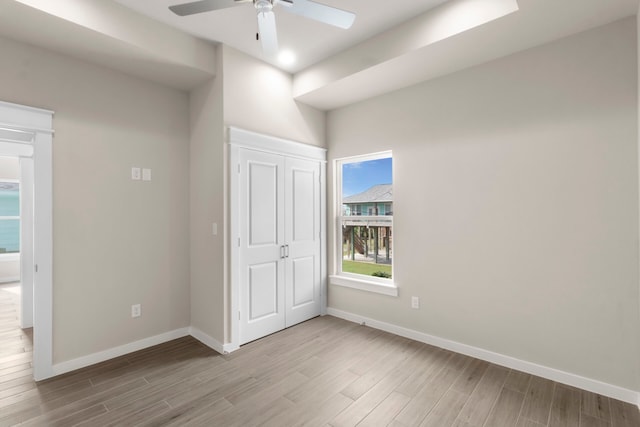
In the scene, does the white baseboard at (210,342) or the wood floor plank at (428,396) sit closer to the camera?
the wood floor plank at (428,396)

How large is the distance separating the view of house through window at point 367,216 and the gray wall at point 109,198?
1983 millimetres

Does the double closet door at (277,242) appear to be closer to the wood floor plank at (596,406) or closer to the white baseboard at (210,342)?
the white baseboard at (210,342)

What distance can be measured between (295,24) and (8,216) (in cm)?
722

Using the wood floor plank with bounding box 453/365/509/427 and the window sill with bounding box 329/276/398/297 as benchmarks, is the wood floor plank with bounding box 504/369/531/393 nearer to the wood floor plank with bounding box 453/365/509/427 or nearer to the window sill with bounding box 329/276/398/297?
the wood floor plank with bounding box 453/365/509/427

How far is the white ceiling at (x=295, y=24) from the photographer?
2469 millimetres

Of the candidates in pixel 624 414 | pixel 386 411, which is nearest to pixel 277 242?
pixel 386 411

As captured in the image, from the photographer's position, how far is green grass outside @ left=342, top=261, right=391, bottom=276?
3.74 metres

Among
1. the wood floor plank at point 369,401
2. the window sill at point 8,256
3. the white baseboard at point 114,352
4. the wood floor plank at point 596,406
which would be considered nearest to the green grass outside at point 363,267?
Result: the wood floor plank at point 369,401

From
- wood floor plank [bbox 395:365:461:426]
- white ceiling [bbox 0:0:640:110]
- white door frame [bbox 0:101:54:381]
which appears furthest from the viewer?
white door frame [bbox 0:101:54:381]

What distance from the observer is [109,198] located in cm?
296

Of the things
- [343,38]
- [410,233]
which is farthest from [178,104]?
[410,233]

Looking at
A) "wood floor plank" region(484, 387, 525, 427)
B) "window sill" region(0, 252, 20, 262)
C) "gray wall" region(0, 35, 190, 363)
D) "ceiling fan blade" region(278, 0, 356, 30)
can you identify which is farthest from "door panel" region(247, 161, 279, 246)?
"window sill" region(0, 252, 20, 262)

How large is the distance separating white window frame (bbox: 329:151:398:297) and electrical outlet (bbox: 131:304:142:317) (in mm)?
2229

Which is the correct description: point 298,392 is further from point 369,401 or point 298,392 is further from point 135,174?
point 135,174
